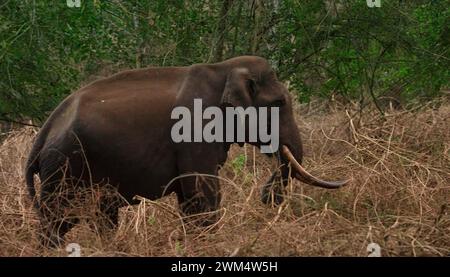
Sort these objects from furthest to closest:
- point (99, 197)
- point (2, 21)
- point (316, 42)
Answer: point (316, 42)
point (2, 21)
point (99, 197)

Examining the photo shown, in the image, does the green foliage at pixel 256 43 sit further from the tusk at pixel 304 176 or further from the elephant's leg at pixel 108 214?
the elephant's leg at pixel 108 214

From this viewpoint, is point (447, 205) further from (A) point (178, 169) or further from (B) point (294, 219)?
(A) point (178, 169)

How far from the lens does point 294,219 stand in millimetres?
7359

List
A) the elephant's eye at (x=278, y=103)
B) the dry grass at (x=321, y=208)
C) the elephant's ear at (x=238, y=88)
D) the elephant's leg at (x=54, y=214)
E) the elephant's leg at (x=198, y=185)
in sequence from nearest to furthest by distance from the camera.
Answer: the dry grass at (x=321, y=208) < the elephant's leg at (x=54, y=214) < the elephant's leg at (x=198, y=185) < the elephant's ear at (x=238, y=88) < the elephant's eye at (x=278, y=103)

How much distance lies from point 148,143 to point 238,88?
32.4 inches

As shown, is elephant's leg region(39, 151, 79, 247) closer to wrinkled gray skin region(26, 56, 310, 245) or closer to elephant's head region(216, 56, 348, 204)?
wrinkled gray skin region(26, 56, 310, 245)

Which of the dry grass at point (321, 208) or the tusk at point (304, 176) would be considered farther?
the tusk at point (304, 176)

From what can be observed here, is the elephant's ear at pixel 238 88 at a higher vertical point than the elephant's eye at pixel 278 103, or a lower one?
higher

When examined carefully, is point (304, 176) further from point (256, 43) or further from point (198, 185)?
point (256, 43)

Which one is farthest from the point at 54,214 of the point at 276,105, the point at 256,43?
the point at 256,43

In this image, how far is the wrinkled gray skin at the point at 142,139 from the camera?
780 centimetres

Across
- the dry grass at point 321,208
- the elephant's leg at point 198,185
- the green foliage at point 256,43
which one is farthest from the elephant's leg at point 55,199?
the green foliage at point 256,43

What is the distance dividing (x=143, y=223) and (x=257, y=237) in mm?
1089
